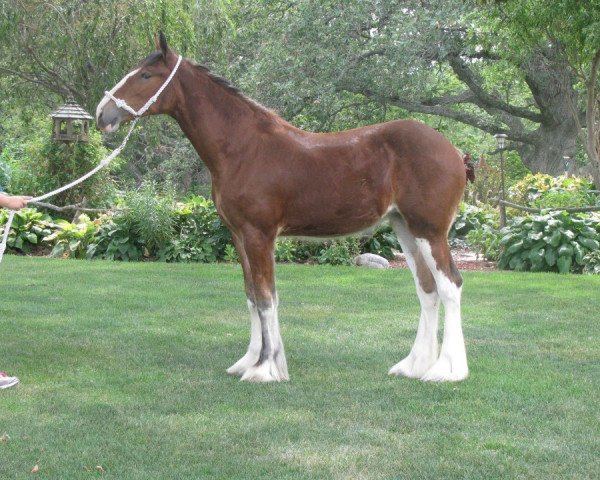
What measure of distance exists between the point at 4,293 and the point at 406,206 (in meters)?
6.22

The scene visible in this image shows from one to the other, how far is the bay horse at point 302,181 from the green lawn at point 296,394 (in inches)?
20.4

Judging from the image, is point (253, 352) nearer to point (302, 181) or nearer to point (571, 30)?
point (302, 181)

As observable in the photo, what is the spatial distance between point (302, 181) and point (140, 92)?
4.42 feet

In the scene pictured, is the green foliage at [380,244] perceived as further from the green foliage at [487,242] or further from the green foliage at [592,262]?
the green foliage at [592,262]

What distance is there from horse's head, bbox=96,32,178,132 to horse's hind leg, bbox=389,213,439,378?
1953 mm

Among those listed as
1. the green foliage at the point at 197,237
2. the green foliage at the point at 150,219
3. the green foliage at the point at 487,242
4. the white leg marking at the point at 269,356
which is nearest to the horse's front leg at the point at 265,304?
the white leg marking at the point at 269,356

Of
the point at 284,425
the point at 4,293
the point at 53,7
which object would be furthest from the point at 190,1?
the point at 284,425

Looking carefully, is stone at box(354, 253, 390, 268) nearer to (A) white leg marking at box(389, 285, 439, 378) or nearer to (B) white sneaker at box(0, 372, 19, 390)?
(A) white leg marking at box(389, 285, 439, 378)

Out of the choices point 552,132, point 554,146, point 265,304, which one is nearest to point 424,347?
point 265,304

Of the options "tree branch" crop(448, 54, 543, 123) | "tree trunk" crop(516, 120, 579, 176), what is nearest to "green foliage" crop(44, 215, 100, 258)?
"tree branch" crop(448, 54, 543, 123)

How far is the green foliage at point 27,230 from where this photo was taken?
1527 centimetres

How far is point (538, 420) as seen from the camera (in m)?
5.35

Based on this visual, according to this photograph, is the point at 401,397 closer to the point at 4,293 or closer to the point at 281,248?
the point at 4,293

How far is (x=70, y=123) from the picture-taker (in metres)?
16.6
